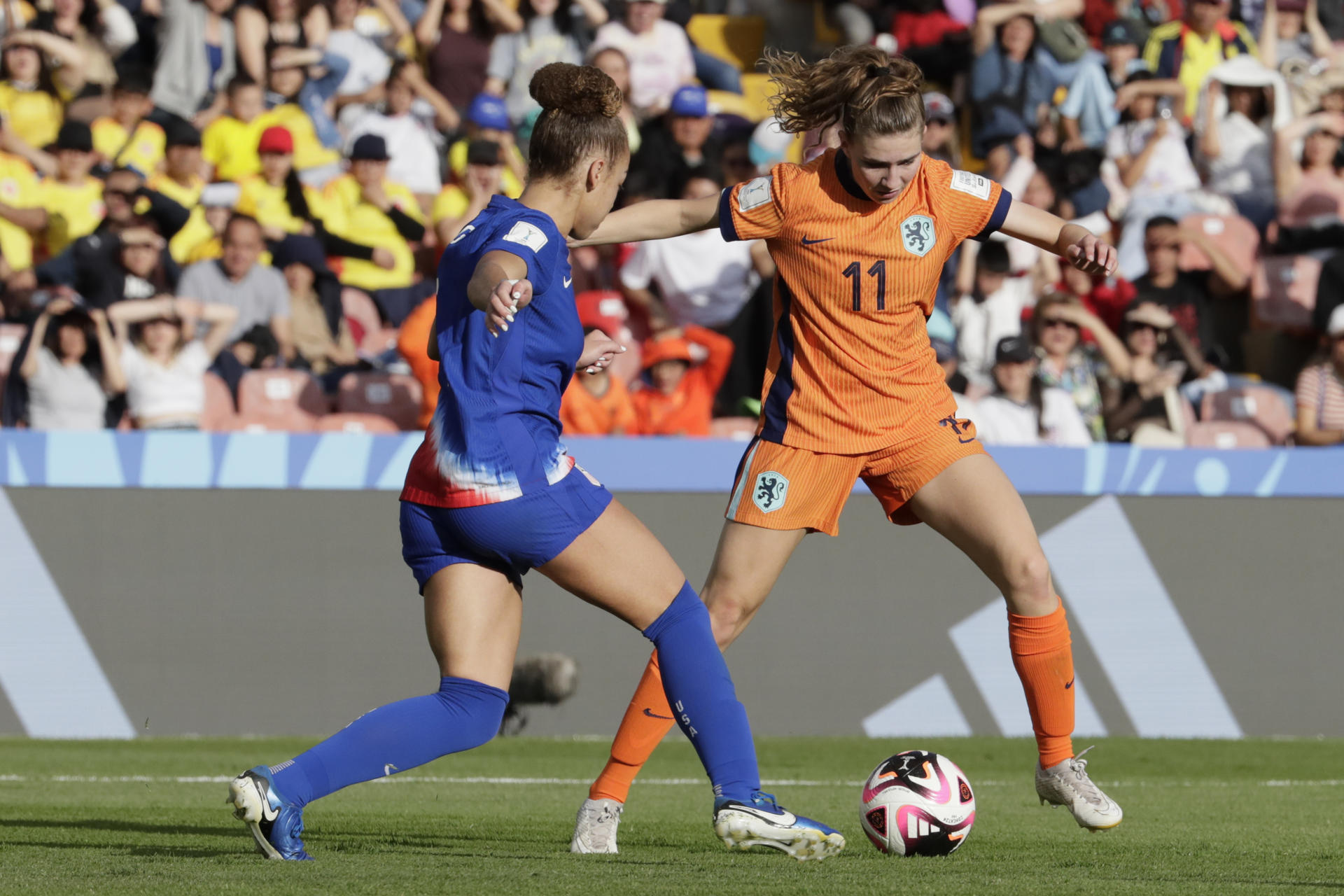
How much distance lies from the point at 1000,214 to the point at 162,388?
6.18 meters

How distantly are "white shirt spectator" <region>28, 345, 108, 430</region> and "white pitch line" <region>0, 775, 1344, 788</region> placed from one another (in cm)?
299

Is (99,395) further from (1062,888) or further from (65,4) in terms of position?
(1062,888)

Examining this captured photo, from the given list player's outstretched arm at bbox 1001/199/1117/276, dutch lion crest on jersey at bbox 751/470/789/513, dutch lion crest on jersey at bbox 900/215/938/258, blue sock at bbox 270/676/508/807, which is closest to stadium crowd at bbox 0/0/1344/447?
dutch lion crest on jersey at bbox 751/470/789/513

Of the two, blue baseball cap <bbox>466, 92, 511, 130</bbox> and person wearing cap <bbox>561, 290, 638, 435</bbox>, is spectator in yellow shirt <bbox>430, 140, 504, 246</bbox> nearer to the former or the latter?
blue baseball cap <bbox>466, 92, 511, 130</bbox>

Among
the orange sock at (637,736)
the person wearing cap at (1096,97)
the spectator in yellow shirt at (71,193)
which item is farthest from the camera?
the person wearing cap at (1096,97)

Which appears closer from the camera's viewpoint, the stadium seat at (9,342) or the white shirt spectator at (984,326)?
the stadium seat at (9,342)

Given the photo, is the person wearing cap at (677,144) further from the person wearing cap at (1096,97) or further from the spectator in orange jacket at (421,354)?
the person wearing cap at (1096,97)

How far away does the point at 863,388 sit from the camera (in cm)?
536

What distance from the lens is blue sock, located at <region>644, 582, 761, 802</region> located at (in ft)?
14.5

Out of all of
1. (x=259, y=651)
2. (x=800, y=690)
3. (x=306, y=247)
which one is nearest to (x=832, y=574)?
(x=800, y=690)

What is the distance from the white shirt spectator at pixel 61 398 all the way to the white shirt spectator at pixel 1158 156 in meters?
7.71

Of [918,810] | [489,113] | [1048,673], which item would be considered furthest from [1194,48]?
[918,810]

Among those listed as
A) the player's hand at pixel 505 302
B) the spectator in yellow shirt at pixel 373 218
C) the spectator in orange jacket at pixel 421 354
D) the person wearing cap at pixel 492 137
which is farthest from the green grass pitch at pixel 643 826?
the person wearing cap at pixel 492 137

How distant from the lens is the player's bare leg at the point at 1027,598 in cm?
524
